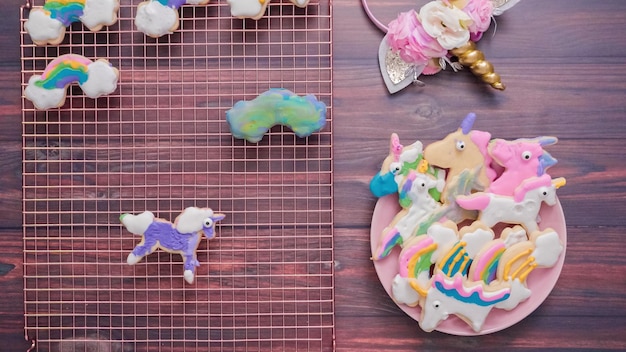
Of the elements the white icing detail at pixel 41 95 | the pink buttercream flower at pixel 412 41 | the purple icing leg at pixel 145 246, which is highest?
the pink buttercream flower at pixel 412 41

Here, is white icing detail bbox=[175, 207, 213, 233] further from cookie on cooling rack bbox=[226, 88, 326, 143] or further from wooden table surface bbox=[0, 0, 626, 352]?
wooden table surface bbox=[0, 0, 626, 352]

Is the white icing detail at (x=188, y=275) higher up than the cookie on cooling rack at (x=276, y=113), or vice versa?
the cookie on cooling rack at (x=276, y=113)

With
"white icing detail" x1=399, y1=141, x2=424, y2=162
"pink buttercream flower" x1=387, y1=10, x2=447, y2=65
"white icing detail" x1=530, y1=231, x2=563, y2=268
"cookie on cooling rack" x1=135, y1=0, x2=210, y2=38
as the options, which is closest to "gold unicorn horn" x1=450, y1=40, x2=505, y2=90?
"pink buttercream flower" x1=387, y1=10, x2=447, y2=65

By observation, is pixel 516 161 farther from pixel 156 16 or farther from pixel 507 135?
pixel 156 16

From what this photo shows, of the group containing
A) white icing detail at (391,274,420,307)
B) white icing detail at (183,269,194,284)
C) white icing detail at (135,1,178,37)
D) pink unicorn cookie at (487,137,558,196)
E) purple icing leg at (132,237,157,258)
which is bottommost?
→ white icing detail at (391,274,420,307)

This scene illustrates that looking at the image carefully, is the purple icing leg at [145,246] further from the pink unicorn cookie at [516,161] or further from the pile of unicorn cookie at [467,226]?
the pink unicorn cookie at [516,161]

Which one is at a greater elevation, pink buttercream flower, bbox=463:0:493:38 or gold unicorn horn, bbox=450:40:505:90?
pink buttercream flower, bbox=463:0:493:38

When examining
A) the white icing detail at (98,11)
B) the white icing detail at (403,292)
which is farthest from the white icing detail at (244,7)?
the white icing detail at (403,292)
